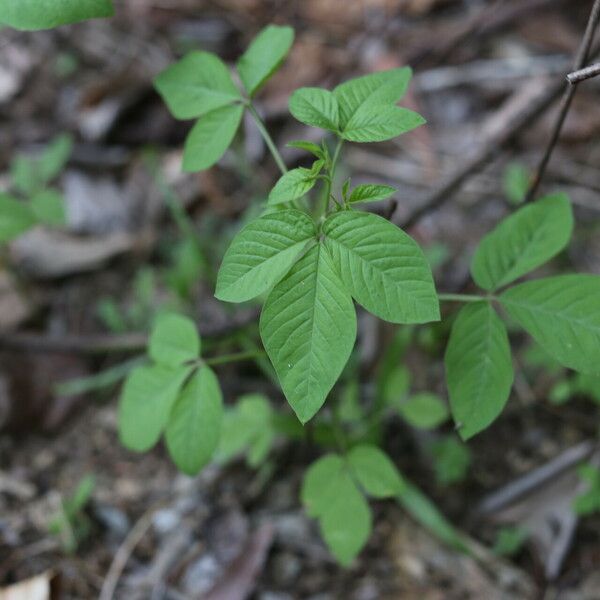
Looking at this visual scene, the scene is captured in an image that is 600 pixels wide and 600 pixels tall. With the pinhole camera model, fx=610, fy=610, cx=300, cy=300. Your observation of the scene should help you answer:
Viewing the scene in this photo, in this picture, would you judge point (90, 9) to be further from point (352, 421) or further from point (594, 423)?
point (594, 423)

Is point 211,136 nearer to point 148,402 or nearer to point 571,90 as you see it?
point 148,402

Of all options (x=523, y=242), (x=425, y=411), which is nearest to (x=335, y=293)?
(x=523, y=242)

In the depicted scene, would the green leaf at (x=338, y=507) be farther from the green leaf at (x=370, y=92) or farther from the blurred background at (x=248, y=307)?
the green leaf at (x=370, y=92)

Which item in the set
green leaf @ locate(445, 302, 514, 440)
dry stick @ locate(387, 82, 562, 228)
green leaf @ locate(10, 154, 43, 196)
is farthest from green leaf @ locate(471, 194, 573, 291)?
green leaf @ locate(10, 154, 43, 196)

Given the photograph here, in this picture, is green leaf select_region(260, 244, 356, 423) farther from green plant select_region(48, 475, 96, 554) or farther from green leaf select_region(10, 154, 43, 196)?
green leaf select_region(10, 154, 43, 196)

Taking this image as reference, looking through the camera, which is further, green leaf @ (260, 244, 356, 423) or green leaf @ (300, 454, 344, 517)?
green leaf @ (300, 454, 344, 517)

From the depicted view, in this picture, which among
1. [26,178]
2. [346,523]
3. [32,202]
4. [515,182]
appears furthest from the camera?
[515,182]
